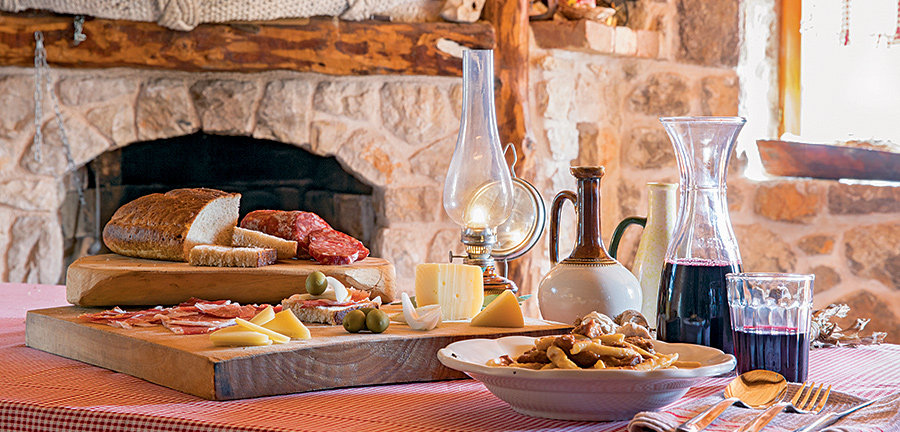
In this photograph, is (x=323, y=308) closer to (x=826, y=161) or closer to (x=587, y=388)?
(x=587, y=388)

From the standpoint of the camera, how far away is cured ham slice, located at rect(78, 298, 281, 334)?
109 centimetres

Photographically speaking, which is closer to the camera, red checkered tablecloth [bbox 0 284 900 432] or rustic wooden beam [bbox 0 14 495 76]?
red checkered tablecloth [bbox 0 284 900 432]

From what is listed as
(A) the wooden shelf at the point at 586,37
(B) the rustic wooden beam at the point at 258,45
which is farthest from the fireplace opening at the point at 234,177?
(A) the wooden shelf at the point at 586,37

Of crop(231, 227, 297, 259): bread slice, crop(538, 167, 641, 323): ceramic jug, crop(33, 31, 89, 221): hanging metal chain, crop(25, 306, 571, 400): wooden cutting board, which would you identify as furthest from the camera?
crop(33, 31, 89, 221): hanging metal chain

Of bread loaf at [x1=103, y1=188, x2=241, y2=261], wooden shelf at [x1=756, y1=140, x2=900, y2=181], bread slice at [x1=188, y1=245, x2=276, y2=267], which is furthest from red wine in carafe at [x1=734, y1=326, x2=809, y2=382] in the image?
wooden shelf at [x1=756, y1=140, x2=900, y2=181]

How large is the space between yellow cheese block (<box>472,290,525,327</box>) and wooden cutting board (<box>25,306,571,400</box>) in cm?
2

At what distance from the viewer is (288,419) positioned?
0.84 m

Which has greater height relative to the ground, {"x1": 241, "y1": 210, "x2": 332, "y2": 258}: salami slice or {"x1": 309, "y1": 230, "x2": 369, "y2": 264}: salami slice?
{"x1": 241, "y1": 210, "x2": 332, "y2": 258}: salami slice

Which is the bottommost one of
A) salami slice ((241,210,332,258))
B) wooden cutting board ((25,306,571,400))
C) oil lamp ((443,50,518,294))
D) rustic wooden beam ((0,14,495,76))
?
wooden cutting board ((25,306,571,400))

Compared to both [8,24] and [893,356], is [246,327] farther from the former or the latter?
[8,24]

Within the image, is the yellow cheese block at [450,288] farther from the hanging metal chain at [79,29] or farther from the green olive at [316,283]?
the hanging metal chain at [79,29]

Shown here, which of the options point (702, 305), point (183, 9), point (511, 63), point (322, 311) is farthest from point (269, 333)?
point (511, 63)

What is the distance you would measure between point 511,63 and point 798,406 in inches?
87.8

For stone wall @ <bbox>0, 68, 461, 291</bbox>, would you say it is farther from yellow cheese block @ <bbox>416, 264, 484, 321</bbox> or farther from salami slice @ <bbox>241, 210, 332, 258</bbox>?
yellow cheese block @ <bbox>416, 264, 484, 321</bbox>
